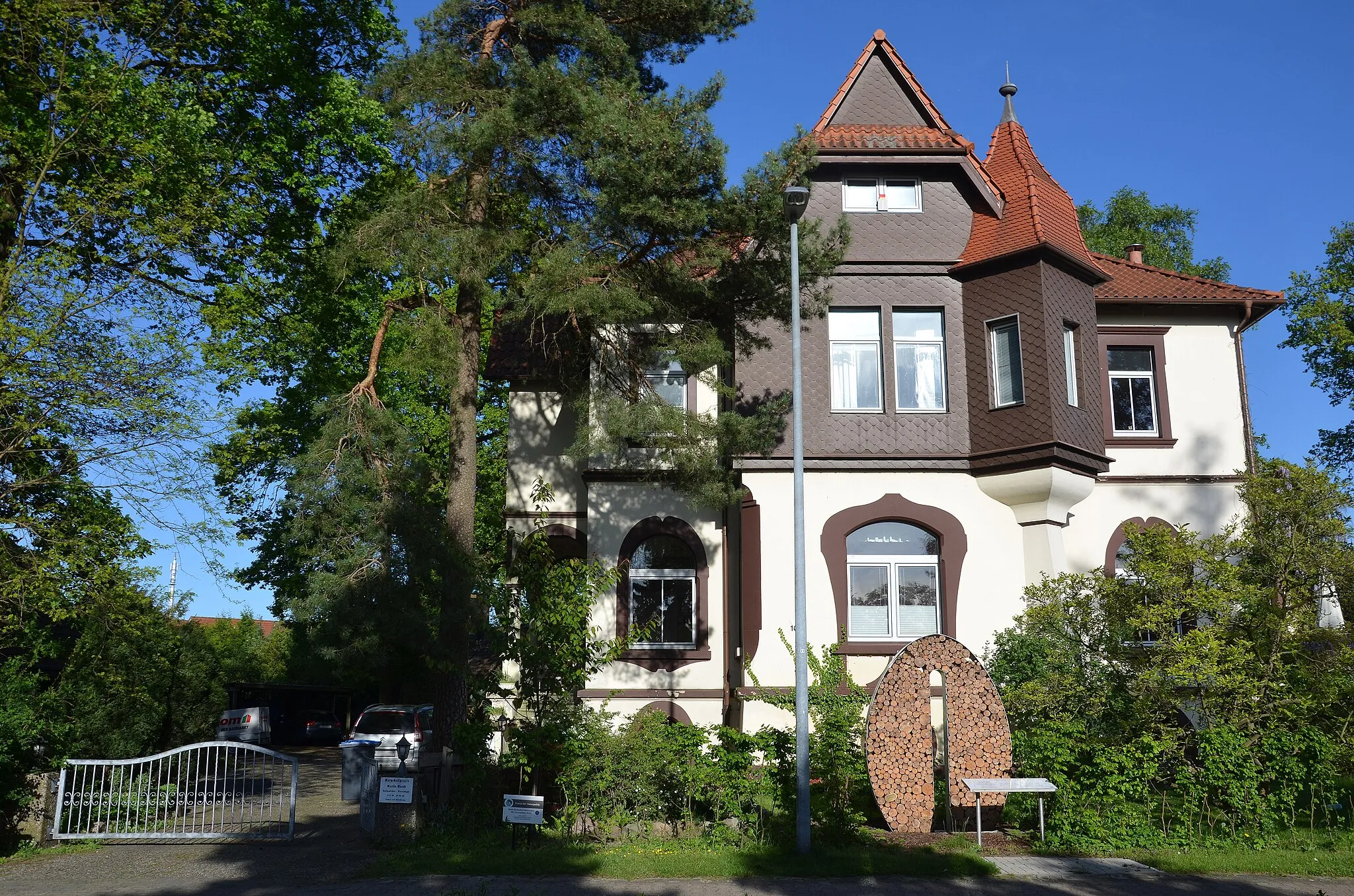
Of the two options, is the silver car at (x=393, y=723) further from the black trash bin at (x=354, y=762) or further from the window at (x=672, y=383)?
the window at (x=672, y=383)

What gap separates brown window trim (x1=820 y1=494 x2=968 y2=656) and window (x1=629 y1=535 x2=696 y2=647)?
107 inches

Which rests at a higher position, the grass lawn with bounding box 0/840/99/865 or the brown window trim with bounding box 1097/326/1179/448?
the brown window trim with bounding box 1097/326/1179/448

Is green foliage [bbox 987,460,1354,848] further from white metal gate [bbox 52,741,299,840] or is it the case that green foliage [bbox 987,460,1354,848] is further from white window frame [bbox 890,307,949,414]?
white metal gate [bbox 52,741,299,840]

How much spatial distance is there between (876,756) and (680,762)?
2231 millimetres

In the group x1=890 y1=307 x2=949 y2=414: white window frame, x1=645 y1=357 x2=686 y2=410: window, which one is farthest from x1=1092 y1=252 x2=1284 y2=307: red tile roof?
x1=645 y1=357 x2=686 y2=410: window

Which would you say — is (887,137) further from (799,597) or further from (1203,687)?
(1203,687)

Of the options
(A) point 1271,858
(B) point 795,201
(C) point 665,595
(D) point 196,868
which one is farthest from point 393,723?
(A) point 1271,858

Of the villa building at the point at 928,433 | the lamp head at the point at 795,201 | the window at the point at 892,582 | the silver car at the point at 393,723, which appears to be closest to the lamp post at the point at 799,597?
the lamp head at the point at 795,201

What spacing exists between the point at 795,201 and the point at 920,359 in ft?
19.5

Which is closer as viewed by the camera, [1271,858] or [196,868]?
[1271,858]

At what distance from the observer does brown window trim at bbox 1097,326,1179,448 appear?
60.1 feet

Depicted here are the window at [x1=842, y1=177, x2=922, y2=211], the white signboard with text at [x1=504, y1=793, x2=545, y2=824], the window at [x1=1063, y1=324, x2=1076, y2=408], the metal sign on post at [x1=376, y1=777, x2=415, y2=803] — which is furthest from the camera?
the window at [x1=842, y1=177, x2=922, y2=211]

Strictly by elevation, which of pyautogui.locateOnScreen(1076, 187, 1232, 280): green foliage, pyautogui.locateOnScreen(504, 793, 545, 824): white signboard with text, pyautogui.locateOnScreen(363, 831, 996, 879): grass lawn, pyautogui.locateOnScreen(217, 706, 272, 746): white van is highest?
pyautogui.locateOnScreen(1076, 187, 1232, 280): green foliage

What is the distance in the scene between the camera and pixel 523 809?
10.8 m
